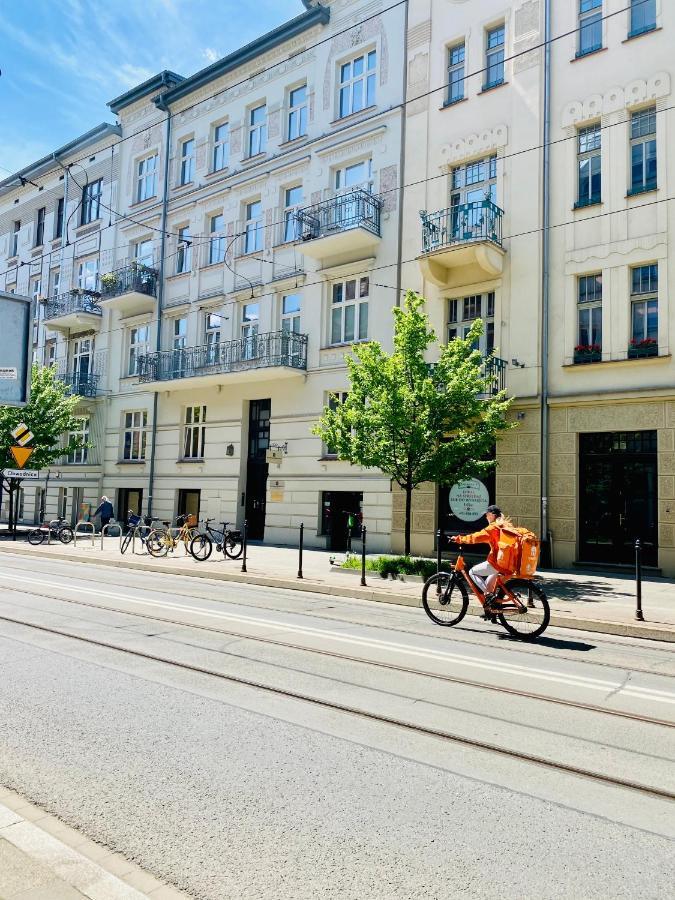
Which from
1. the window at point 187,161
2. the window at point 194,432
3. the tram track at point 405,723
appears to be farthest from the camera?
the window at point 187,161

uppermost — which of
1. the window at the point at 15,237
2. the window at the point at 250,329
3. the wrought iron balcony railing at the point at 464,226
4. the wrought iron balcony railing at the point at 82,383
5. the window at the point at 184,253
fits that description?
the window at the point at 15,237

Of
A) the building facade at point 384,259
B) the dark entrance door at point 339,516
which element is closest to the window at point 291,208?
the building facade at point 384,259

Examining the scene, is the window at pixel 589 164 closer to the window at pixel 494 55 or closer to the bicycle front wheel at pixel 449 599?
the window at pixel 494 55

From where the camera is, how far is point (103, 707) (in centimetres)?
579

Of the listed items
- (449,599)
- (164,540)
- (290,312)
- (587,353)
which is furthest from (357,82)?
(449,599)

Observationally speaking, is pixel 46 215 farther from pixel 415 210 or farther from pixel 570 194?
pixel 570 194

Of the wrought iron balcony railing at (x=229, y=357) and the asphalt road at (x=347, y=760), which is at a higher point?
the wrought iron balcony railing at (x=229, y=357)

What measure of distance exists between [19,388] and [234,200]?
2186 centimetres

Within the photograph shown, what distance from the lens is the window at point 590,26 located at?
1834 cm

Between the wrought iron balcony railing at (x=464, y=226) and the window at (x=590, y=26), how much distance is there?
14.5 feet

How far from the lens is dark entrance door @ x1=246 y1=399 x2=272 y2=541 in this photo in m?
25.0

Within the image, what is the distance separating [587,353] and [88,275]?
23.9 m

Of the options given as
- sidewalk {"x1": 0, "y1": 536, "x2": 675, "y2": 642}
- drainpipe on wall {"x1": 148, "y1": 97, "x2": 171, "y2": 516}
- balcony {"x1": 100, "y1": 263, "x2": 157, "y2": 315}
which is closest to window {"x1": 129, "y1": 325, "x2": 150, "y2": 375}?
balcony {"x1": 100, "y1": 263, "x2": 157, "y2": 315}

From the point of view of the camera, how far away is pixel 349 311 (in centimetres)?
2283
